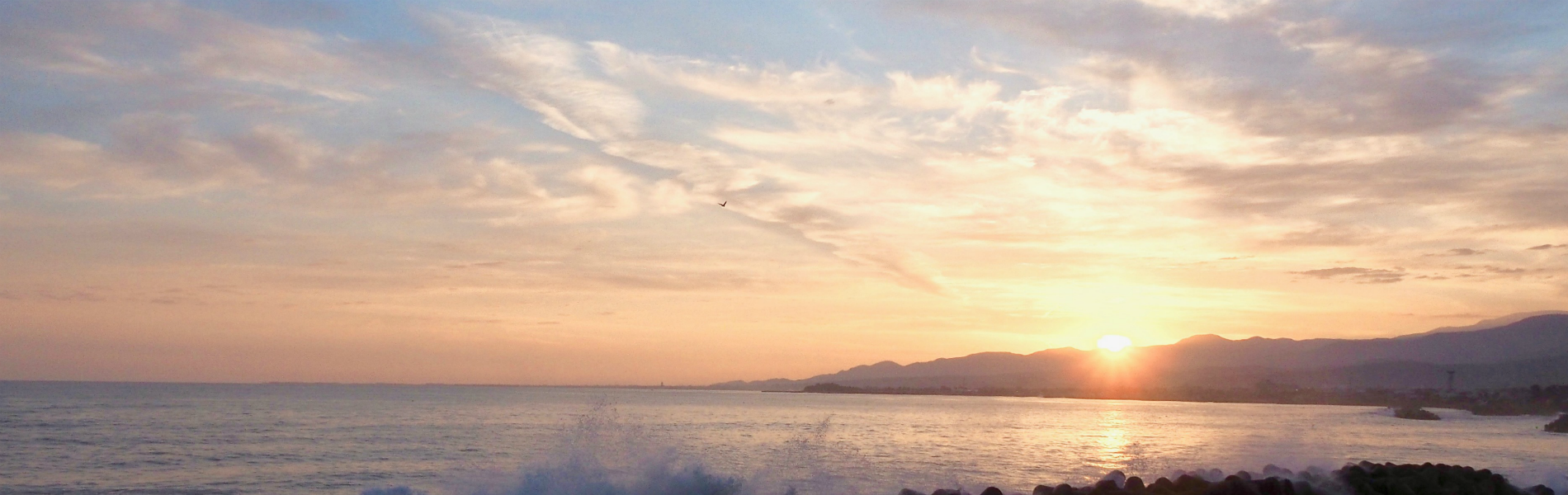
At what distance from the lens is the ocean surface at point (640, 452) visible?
2778 cm

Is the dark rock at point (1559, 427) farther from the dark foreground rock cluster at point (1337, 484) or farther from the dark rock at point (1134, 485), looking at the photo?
the dark rock at point (1134, 485)

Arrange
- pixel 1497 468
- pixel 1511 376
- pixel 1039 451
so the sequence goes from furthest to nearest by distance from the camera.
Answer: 1. pixel 1511 376
2. pixel 1039 451
3. pixel 1497 468

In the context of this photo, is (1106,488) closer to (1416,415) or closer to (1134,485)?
(1134,485)

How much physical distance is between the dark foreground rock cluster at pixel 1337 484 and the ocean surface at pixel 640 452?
13.5 feet

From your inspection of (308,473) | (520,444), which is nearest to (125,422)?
(520,444)

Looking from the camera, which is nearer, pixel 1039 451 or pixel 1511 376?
pixel 1039 451

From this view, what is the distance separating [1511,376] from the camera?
18312 cm

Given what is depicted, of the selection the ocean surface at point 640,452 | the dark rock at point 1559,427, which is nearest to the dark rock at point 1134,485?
the ocean surface at point 640,452

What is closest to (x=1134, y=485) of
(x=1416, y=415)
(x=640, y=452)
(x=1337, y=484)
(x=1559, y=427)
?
(x=1337, y=484)

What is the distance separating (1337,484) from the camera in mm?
22859

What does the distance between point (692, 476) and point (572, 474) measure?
3167 millimetres

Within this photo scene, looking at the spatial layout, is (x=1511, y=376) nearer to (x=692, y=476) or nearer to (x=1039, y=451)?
(x=1039, y=451)

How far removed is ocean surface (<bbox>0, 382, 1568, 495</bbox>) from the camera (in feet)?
91.1

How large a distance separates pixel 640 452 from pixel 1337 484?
1765cm
